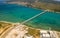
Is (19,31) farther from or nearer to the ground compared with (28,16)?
farther from the ground

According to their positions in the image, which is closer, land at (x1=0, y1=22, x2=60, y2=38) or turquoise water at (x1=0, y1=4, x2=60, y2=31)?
land at (x1=0, y1=22, x2=60, y2=38)

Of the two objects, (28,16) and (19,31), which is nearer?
(19,31)

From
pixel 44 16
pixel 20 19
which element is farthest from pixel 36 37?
pixel 44 16

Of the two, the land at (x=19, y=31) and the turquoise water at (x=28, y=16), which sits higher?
the land at (x=19, y=31)

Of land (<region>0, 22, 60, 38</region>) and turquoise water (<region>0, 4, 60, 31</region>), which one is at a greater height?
land (<region>0, 22, 60, 38</region>)

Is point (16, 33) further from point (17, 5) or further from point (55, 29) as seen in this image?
point (17, 5)

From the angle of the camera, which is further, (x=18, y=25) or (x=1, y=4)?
(x=1, y=4)

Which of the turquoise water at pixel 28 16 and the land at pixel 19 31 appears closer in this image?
the land at pixel 19 31

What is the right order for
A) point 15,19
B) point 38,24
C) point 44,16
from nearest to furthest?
point 38,24, point 15,19, point 44,16
